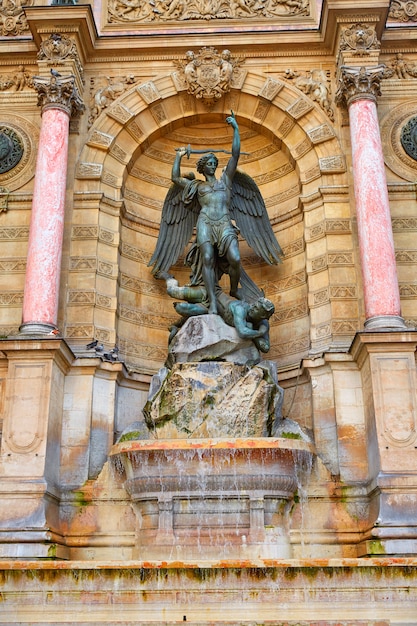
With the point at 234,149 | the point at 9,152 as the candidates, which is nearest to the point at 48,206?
the point at 9,152

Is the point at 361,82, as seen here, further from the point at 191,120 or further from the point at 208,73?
the point at 191,120

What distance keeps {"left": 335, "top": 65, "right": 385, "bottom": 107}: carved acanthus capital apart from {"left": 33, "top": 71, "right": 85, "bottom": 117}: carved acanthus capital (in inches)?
200

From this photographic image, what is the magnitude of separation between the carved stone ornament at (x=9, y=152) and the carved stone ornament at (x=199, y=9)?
11.1 feet

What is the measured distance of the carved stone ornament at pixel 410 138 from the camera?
43.9ft

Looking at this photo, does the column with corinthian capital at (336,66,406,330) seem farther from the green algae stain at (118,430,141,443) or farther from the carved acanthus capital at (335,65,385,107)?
the green algae stain at (118,430,141,443)

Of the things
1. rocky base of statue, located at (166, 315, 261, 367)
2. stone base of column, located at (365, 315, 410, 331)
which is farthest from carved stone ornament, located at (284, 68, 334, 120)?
rocky base of statue, located at (166, 315, 261, 367)

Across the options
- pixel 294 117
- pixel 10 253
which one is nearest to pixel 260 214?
pixel 294 117

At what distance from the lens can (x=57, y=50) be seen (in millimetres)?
13273

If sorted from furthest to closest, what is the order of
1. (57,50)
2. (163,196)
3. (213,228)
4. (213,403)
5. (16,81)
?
(163,196)
(16,81)
(57,50)
(213,228)
(213,403)

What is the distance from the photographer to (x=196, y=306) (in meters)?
12.1

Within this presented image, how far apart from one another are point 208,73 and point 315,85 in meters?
2.14

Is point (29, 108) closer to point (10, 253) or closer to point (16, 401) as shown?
point (10, 253)

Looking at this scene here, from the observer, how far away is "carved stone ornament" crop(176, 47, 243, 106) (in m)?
13.9

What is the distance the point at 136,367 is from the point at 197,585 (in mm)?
6015
